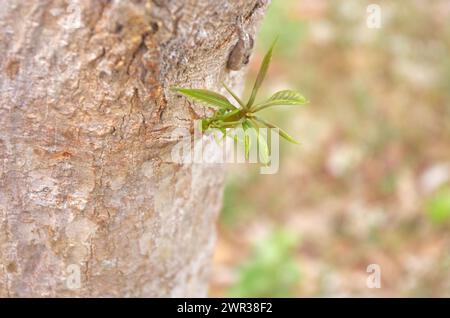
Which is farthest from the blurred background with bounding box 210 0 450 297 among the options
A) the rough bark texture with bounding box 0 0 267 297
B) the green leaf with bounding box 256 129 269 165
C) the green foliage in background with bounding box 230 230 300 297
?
the green leaf with bounding box 256 129 269 165

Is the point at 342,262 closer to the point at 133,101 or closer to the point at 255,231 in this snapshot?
the point at 255,231

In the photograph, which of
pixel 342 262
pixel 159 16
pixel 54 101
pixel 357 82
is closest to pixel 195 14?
pixel 159 16

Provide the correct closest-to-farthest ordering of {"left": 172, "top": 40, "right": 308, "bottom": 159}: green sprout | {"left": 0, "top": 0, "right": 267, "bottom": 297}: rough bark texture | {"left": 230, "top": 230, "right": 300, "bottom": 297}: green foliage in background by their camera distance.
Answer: {"left": 0, "top": 0, "right": 267, "bottom": 297}: rough bark texture, {"left": 172, "top": 40, "right": 308, "bottom": 159}: green sprout, {"left": 230, "top": 230, "right": 300, "bottom": 297}: green foliage in background

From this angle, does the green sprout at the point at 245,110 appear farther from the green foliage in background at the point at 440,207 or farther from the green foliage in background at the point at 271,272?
the green foliage in background at the point at 440,207

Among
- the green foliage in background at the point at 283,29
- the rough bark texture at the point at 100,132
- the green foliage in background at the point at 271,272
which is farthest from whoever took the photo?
the green foliage in background at the point at 283,29

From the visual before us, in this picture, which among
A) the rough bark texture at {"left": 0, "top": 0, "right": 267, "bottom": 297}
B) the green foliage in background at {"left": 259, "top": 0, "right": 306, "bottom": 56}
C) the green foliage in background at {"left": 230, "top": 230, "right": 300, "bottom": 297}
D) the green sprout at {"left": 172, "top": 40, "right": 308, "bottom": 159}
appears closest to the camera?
the rough bark texture at {"left": 0, "top": 0, "right": 267, "bottom": 297}
